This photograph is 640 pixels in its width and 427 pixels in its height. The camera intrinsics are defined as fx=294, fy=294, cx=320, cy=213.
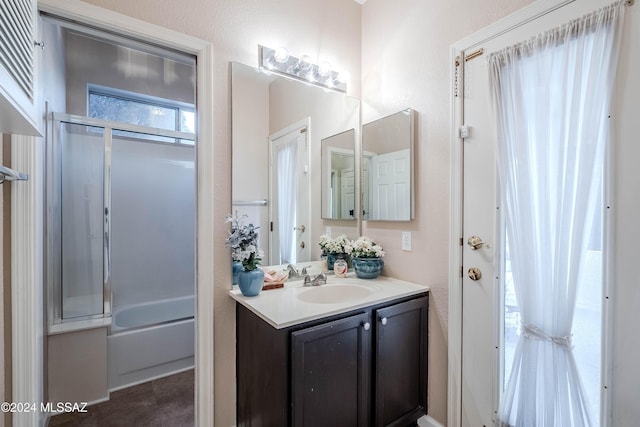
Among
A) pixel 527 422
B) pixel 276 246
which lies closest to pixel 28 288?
pixel 276 246

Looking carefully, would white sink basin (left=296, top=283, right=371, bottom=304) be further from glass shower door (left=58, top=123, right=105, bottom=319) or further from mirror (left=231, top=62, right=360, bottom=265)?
glass shower door (left=58, top=123, right=105, bottom=319)

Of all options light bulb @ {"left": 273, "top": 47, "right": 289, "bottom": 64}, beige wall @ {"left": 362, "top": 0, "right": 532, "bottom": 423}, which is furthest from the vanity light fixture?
beige wall @ {"left": 362, "top": 0, "right": 532, "bottom": 423}

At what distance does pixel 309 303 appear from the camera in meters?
1.46

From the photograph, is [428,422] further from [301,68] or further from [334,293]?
[301,68]

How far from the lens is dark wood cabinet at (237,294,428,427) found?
1.22 meters

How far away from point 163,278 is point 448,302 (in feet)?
8.79

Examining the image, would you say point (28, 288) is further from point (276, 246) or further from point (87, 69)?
point (87, 69)

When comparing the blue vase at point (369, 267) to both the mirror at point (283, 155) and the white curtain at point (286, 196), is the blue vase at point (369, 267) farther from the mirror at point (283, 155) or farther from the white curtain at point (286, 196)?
the white curtain at point (286, 196)

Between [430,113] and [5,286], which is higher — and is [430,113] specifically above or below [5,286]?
above

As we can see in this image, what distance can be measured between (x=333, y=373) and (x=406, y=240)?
0.90 m

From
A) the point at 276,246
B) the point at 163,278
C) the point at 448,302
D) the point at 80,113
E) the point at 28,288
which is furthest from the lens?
the point at 163,278

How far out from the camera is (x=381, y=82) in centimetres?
204

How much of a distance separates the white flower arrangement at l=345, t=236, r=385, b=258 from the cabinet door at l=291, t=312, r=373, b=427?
0.57m

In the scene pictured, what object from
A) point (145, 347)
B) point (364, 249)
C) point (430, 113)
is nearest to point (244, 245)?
point (364, 249)
